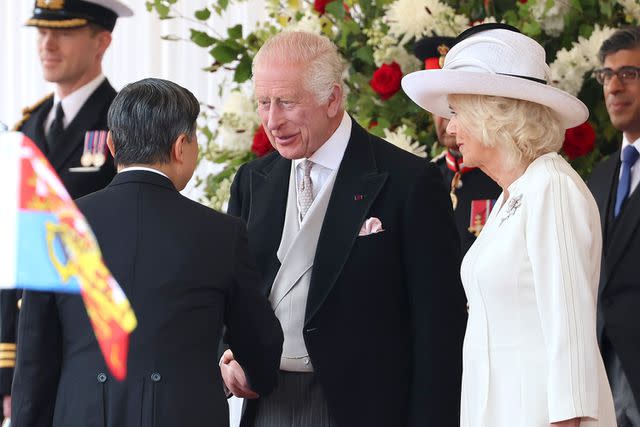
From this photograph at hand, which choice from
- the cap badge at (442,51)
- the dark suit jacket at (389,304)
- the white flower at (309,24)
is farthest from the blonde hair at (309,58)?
the white flower at (309,24)

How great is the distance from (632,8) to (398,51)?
750 mm

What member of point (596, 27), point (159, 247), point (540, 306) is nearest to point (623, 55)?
point (596, 27)

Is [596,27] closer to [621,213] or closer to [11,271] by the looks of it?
[621,213]

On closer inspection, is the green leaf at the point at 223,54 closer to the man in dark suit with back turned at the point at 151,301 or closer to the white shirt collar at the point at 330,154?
the white shirt collar at the point at 330,154

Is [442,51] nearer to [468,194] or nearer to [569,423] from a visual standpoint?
[468,194]

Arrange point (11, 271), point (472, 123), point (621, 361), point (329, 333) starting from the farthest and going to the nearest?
point (11, 271), point (621, 361), point (329, 333), point (472, 123)

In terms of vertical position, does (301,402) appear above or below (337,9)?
below

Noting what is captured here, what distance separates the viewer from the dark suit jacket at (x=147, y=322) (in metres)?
2.24

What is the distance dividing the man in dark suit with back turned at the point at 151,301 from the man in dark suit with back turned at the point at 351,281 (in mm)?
276

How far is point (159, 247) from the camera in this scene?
228 centimetres

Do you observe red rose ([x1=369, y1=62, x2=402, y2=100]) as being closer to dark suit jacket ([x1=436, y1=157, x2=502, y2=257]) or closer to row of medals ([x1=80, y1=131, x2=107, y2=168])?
dark suit jacket ([x1=436, y1=157, x2=502, y2=257])

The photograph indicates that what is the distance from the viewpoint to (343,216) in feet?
8.84

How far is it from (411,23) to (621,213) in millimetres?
878

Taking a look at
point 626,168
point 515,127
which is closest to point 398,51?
point 626,168
